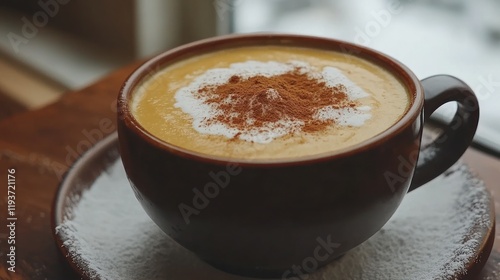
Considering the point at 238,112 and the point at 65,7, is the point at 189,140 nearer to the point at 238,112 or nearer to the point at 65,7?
the point at 238,112

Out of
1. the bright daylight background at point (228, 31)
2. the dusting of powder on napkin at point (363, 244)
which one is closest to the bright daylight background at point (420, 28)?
the bright daylight background at point (228, 31)

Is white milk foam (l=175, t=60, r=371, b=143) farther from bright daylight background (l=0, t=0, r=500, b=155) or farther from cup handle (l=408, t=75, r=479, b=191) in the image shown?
bright daylight background (l=0, t=0, r=500, b=155)

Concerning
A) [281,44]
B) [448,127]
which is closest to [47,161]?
[281,44]

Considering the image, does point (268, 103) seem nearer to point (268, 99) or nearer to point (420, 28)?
point (268, 99)

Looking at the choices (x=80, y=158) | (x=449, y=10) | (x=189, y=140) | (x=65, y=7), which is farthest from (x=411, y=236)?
(x=65, y=7)

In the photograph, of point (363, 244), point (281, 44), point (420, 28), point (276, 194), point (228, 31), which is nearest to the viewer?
point (276, 194)

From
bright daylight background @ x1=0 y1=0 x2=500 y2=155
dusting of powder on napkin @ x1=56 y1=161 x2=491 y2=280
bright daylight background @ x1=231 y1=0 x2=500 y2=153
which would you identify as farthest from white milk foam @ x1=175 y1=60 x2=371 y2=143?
bright daylight background @ x1=231 y1=0 x2=500 y2=153

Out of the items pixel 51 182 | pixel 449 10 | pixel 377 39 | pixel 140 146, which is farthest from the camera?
pixel 377 39
